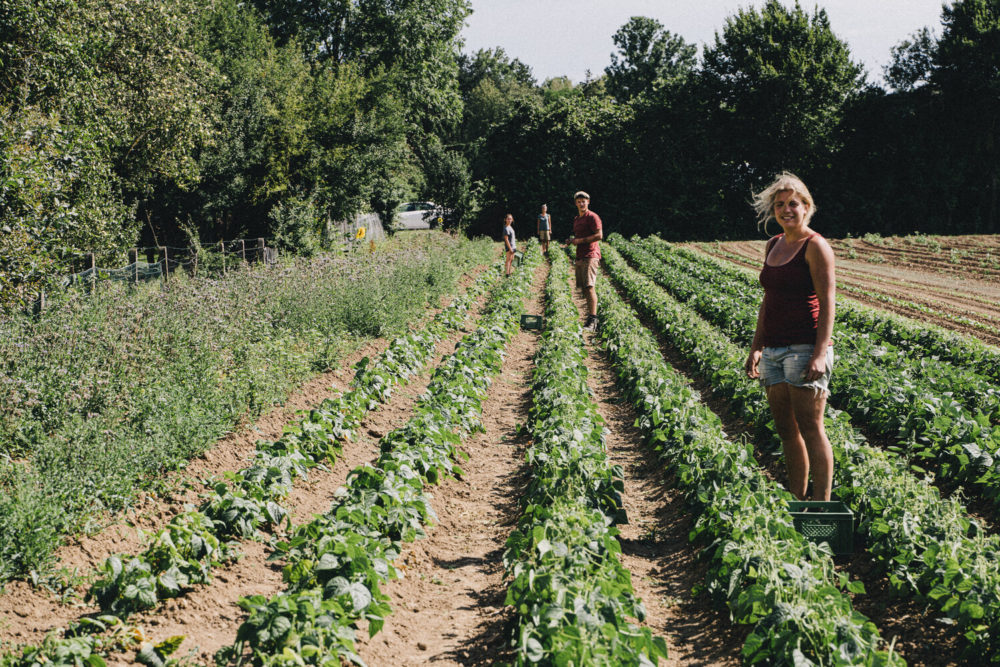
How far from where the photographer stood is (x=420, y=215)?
42406mm

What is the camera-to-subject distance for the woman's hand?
14.5ft

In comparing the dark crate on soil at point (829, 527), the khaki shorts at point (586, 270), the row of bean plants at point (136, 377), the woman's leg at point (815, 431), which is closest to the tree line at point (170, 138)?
the row of bean plants at point (136, 377)

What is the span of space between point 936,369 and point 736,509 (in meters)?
5.31

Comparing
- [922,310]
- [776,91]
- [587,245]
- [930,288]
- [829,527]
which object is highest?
[776,91]

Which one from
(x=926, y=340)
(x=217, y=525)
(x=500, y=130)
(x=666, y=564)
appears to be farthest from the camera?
(x=500, y=130)

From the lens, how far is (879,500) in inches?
183

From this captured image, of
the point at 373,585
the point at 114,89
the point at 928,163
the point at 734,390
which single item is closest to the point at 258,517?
the point at 373,585

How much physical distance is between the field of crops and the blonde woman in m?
0.36

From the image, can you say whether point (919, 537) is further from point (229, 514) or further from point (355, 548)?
point (229, 514)

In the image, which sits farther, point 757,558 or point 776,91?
point 776,91

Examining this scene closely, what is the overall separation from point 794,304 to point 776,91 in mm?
35814

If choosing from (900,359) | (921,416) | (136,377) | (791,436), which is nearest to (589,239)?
(900,359)

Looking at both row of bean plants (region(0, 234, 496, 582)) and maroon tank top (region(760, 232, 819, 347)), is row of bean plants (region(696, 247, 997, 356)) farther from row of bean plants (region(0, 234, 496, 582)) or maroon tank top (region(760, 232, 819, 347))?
row of bean plants (region(0, 234, 496, 582))

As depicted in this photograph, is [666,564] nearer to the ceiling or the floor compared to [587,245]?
nearer to the floor
